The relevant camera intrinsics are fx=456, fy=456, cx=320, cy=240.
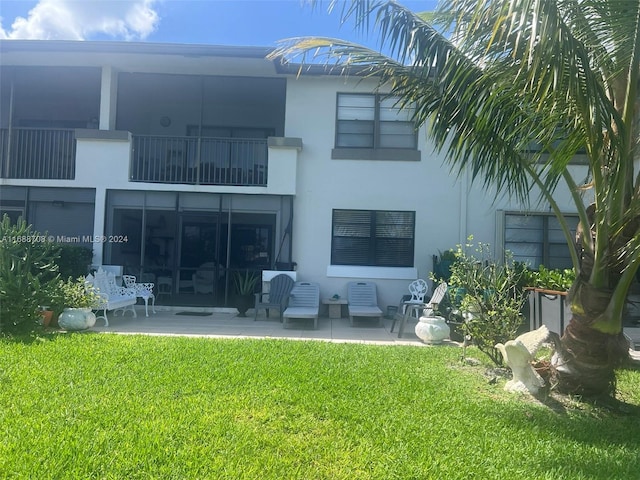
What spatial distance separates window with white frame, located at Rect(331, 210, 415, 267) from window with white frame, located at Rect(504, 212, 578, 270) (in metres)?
2.49

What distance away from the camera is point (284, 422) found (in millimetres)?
3969

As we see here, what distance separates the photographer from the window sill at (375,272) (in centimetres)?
1109

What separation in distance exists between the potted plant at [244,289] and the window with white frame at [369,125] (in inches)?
155

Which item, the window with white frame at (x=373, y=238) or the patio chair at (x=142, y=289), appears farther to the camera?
the window with white frame at (x=373, y=238)

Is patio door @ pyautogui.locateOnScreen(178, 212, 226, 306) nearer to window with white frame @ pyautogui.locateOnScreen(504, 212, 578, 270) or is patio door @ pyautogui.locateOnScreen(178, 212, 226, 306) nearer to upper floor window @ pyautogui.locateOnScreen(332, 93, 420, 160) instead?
upper floor window @ pyautogui.locateOnScreen(332, 93, 420, 160)

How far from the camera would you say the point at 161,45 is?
10.4 m

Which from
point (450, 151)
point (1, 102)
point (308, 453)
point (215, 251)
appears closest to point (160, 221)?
point (215, 251)

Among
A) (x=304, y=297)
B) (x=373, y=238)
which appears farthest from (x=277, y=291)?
(x=373, y=238)

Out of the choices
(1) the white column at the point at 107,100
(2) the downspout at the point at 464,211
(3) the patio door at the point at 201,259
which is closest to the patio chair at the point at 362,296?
(2) the downspout at the point at 464,211

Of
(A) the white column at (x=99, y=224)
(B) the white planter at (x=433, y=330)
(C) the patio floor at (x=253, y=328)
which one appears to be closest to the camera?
(B) the white planter at (x=433, y=330)

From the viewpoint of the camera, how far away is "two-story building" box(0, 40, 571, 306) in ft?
36.6

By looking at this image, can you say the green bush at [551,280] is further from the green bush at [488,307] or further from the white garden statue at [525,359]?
the white garden statue at [525,359]

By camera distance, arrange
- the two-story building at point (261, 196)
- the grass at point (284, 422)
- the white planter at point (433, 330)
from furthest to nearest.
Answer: the two-story building at point (261, 196) → the white planter at point (433, 330) → the grass at point (284, 422)

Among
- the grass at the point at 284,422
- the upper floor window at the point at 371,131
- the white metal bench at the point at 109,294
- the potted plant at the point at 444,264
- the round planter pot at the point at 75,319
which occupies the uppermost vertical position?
the upper floor window at the point at 371,131
